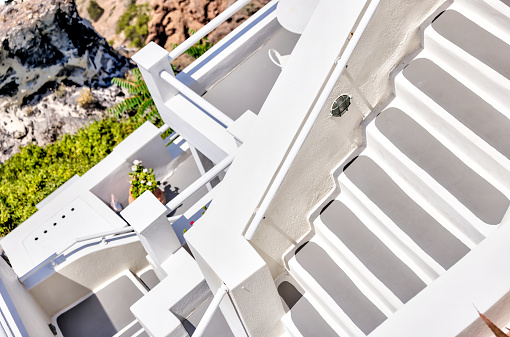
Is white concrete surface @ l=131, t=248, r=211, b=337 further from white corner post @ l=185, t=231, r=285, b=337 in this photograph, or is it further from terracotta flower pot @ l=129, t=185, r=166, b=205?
terracotta flower pot @ l=129, t=185, r=166, b=205

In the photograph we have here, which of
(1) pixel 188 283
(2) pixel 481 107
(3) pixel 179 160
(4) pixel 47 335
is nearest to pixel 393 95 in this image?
(2) pixel 481 107

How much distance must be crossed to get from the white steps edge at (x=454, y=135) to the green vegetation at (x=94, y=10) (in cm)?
1480

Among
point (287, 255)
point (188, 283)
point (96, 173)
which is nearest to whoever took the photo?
point (287, 255)

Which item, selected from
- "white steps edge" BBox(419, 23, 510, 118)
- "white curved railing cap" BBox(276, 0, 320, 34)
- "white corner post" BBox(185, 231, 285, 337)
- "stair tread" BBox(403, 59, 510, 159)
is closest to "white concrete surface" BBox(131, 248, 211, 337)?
"white corner post" BBox(185, 231, 285, 337)

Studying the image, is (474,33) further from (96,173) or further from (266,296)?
(96,173)

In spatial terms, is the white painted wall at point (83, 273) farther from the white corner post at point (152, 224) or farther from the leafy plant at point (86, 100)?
the leafy plant at point (86, 100)

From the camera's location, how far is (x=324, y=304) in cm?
735

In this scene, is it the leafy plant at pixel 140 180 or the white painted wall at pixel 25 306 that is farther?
the leafy plant at pixel 140 180

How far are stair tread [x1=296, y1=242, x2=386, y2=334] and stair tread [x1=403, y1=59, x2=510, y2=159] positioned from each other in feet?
7.17

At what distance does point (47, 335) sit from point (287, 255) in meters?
4.31

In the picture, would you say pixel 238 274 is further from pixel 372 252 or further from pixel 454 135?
pixel 454 135

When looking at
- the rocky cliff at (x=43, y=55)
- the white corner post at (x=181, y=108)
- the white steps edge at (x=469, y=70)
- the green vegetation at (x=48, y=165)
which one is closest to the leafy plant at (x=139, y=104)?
the green vegetation at (x=48, y=165)

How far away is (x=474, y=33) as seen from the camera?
7.15 meters

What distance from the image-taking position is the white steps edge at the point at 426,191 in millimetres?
6582
